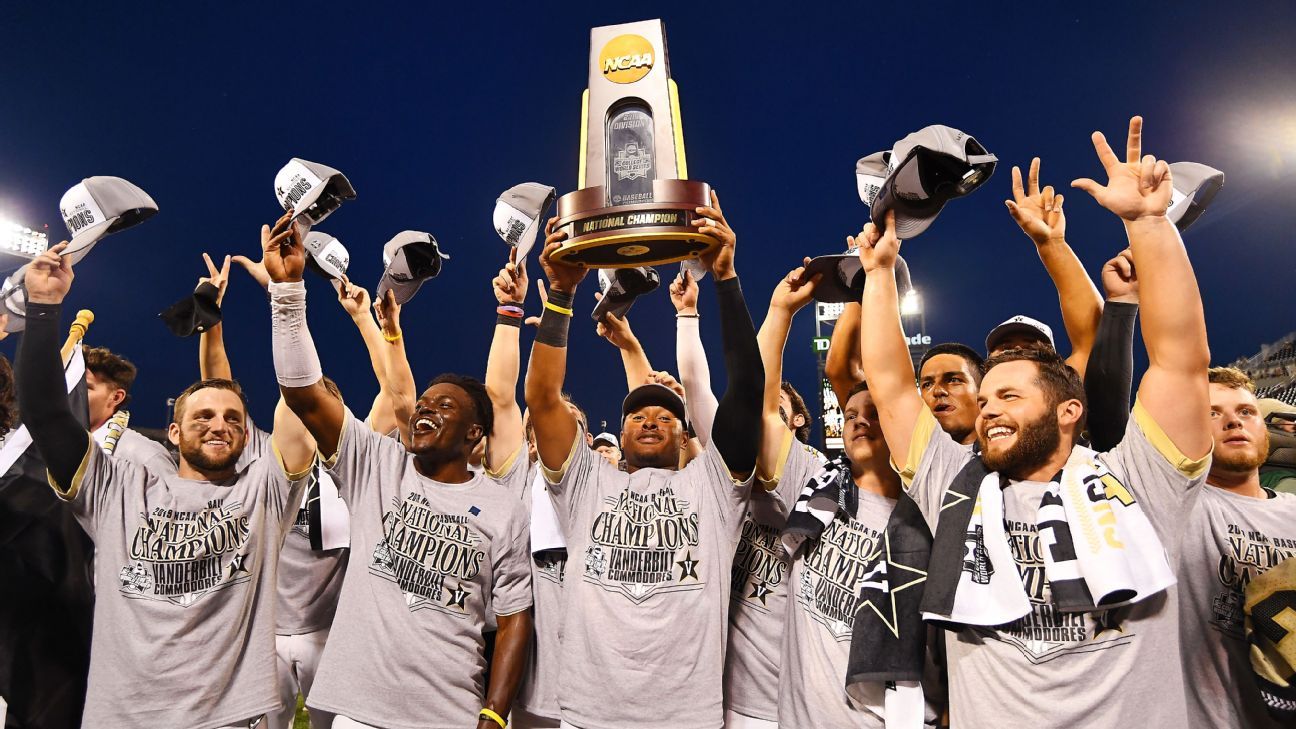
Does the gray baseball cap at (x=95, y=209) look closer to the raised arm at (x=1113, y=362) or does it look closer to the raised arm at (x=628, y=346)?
the raised arm at (x=628, y=346)

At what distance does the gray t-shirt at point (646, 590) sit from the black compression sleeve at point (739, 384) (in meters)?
0.14

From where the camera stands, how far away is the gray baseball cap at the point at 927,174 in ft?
8.01

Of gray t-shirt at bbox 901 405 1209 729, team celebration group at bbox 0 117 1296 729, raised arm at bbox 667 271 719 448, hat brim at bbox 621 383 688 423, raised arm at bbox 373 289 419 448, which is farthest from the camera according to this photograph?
raised arm at bbox 373 289 419 448

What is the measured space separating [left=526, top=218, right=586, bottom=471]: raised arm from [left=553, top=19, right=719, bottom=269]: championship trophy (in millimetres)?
69

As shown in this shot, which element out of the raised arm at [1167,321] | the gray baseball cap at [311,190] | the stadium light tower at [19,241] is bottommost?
the raised arm at [1167,321]

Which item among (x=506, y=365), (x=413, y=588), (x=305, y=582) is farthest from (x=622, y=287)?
(x=305, y=582)

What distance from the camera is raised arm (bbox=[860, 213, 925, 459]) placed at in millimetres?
2463

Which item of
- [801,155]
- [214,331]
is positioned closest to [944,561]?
[214,331]

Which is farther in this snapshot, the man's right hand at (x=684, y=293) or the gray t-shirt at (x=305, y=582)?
the gray t-shirt at (x=305, y=582)

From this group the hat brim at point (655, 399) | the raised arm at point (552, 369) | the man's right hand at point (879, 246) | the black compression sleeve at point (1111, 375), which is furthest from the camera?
the hat brim at point (655, 399)

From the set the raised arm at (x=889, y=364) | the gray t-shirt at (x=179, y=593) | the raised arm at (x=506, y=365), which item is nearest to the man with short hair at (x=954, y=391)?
the raised arm at (x=889, y=364)

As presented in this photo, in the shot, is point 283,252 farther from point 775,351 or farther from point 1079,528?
point 1079,528

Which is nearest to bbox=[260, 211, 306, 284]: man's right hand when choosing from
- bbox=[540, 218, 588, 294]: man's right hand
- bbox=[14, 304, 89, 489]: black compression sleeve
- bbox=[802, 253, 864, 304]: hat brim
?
bbox=[14, 304, 89, 489]: black compression sleeve

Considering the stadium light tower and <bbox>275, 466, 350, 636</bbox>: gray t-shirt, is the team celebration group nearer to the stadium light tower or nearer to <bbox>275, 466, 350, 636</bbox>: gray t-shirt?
<bbox>275, 466, 350, 636</bbox>: gray t-shirt
